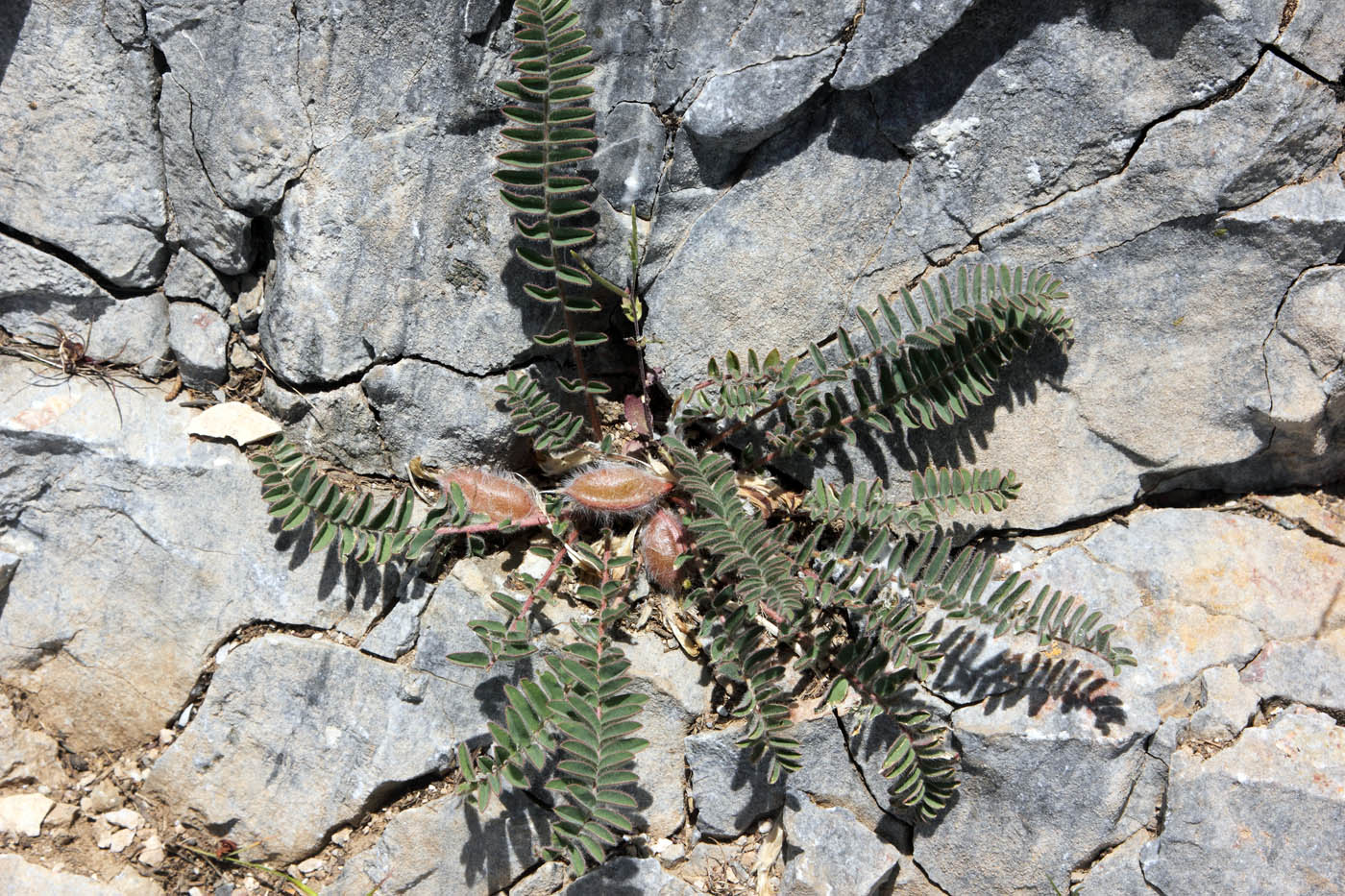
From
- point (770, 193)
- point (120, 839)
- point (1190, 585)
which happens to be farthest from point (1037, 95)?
point (120, 839)

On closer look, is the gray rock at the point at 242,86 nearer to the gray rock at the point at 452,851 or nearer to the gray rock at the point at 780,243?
the gray rock at the point at 780,243

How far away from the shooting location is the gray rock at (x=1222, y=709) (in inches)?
110

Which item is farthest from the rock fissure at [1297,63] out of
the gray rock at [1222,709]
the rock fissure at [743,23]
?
the gray rock at [1222,709]

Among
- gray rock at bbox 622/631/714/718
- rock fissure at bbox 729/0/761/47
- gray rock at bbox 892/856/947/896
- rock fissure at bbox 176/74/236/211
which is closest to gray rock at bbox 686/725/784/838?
gray rock at bbox 622/631/714/718

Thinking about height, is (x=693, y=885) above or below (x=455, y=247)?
below

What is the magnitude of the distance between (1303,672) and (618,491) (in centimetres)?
217

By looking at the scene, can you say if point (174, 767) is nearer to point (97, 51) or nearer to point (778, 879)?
point (778, 879)

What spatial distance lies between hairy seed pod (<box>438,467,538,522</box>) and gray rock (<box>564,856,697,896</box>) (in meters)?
1.12

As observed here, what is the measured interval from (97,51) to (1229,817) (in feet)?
13.6

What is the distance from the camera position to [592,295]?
3.16 meters

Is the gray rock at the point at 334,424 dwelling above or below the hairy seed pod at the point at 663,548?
above

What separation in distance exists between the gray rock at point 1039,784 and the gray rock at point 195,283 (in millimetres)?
2765

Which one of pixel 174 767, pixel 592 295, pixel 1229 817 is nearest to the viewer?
pixel 1229 817

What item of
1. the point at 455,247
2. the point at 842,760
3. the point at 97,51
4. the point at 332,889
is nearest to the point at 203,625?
the point at 332,889
